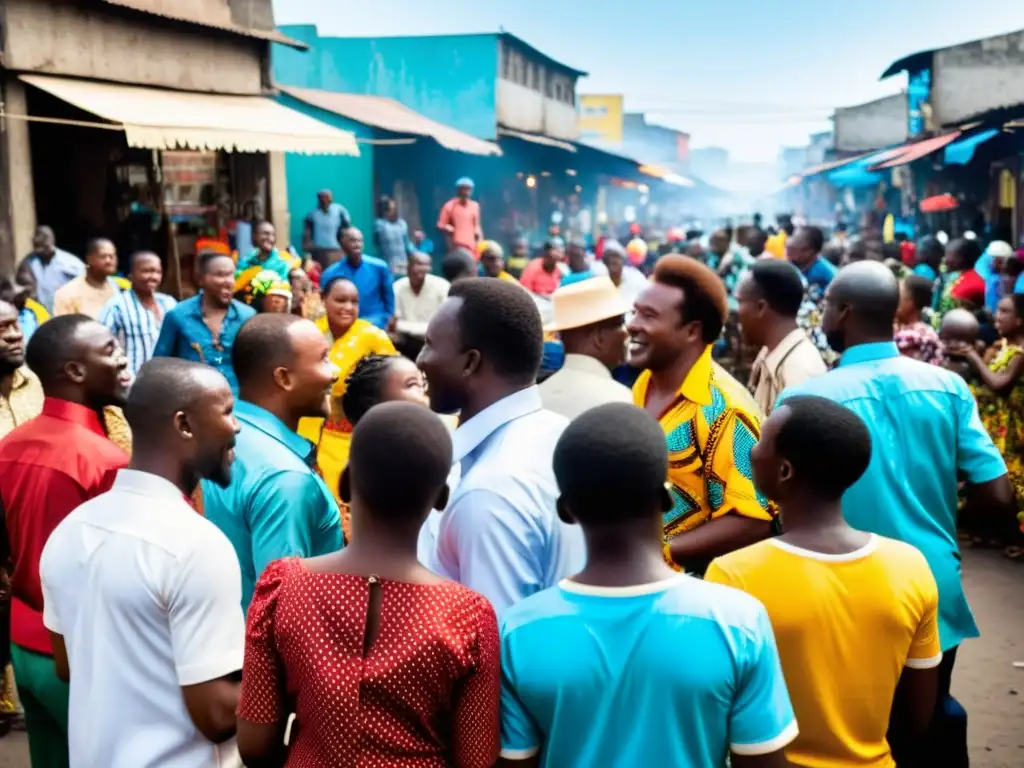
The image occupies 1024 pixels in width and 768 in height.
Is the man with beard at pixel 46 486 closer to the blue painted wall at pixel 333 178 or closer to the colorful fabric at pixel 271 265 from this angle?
the colorful fabric at pixel 271 265

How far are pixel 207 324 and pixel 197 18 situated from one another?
886 cm

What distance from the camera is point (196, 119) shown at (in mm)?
12469

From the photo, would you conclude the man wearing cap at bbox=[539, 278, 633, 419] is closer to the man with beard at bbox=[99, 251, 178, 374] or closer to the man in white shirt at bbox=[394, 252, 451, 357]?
the man with beard at bbox=[99, 251, 178, 374]

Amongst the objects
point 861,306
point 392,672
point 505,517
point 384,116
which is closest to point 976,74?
point 384,116

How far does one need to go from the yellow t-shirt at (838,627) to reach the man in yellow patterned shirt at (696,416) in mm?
750

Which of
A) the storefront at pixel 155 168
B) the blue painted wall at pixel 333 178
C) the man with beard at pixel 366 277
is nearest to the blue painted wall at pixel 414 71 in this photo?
the blue painted wall at pixel 333 178

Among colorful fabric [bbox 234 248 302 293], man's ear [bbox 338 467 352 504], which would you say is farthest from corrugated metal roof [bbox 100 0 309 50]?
man's ear [bbox 338 467 352 504]

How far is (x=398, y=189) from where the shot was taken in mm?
21828

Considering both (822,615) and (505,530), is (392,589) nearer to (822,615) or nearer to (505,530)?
(505,530)

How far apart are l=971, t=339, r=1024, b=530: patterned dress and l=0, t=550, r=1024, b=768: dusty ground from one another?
567 millimetres

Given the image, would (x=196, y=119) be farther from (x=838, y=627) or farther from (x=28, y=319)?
(x=838, y=627)

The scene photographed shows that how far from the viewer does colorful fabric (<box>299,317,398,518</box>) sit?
5594mm

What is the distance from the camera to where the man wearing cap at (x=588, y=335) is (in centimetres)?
427

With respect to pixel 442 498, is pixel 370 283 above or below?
below
